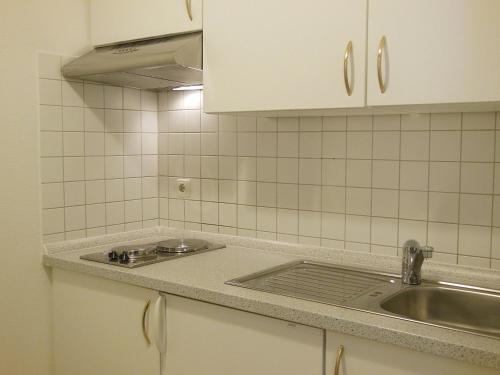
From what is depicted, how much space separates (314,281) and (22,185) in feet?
3.89

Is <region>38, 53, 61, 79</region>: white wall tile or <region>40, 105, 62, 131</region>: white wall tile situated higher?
<region>38, 53, 61, 79</region>: white wall tile

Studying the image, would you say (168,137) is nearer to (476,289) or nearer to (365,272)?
(365,272)

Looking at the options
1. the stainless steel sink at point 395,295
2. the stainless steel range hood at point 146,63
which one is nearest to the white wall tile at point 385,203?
the stainless steel sink at point 395,295

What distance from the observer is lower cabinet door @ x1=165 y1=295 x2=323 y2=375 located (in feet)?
4.56

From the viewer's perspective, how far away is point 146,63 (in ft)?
6.03

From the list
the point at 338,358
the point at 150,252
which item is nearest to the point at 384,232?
the point at 338,358

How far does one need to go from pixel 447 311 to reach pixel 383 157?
1.84 feet

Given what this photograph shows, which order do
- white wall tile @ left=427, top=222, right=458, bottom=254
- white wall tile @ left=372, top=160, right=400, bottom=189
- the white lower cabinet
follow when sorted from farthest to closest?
white wall tile @ left=372, top=160, right=400, bottom=189 < white wall tile @ left=427, top=222, right=458, bottom=254 < the white lower cabinet

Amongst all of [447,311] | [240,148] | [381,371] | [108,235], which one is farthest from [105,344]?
[447,311]

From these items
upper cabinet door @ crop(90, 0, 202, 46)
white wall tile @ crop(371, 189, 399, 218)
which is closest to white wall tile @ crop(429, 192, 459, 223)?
white wall tile @ crop(371, 189, 399, 218)

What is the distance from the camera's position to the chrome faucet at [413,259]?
5.29ft

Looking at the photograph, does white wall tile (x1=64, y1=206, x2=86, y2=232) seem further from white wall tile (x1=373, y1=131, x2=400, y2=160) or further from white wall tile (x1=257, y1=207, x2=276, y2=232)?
white wall tile (x1=373, y1=131, x2=400, y2=160)

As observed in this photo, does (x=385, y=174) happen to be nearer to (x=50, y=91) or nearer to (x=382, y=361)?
(x=382, y=361)

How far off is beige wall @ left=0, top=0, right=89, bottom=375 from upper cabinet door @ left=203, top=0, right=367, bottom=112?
0.71 metres
